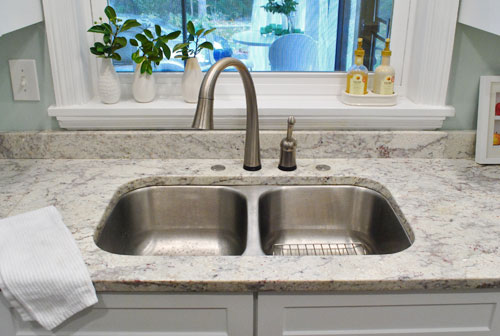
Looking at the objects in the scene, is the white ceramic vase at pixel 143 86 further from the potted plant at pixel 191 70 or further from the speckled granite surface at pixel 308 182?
the speckled granite surface at pixel 308 182

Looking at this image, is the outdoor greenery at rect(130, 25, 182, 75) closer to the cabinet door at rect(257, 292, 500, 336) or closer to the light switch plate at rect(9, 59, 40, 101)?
the light switch plate at rect(9, 59, 40, 101)

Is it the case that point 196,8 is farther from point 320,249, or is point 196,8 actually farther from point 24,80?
point 320,249

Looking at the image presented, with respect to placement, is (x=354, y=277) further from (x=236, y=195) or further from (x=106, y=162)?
(x=106, y=162)

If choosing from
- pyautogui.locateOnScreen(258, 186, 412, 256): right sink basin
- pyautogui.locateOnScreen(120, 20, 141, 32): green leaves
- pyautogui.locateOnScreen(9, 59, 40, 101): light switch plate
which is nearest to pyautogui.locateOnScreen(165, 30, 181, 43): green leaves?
pyautogui.locateOnScreen(120, 20, 141, 32): green leaves

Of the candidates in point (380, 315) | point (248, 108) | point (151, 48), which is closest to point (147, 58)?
point (151, 48)

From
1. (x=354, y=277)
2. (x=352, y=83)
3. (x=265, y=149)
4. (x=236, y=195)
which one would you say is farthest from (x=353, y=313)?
(x=352, y=83)

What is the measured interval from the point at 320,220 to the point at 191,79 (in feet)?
1.99

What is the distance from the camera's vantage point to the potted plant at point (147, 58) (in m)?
1.52

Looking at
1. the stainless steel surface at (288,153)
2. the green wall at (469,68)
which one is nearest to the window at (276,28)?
the green wall at (469,68)

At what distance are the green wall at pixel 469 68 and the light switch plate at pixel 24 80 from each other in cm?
131

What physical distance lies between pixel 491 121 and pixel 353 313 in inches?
33.9

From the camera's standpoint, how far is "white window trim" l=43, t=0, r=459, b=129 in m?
1.50

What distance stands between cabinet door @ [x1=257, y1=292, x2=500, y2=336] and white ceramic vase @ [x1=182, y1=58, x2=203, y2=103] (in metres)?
0.78

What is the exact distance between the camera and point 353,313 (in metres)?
1.07
